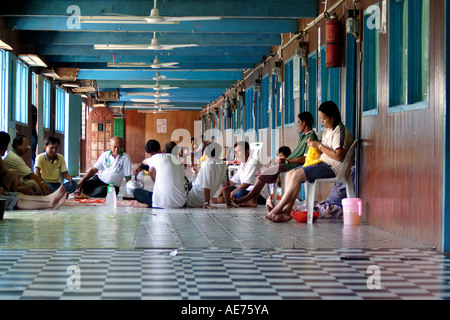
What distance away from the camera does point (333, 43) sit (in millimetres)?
8891

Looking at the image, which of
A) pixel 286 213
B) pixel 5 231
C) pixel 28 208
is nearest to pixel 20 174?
pixel 28 208

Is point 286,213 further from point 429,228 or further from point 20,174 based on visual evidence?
point 20,174

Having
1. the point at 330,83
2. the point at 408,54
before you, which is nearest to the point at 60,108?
the point at 330,83

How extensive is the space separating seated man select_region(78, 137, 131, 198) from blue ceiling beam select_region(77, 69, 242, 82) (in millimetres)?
7381

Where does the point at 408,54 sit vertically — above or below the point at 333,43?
below

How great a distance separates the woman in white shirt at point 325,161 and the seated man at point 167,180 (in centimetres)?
194

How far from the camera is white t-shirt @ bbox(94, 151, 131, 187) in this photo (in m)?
11.2

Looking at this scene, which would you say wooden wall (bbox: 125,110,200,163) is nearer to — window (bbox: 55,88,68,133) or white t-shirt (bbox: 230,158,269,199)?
window (bbox: 55,88,68,133)

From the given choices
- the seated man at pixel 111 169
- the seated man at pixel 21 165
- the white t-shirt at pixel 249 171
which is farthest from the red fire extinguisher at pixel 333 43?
the seated man at pixel 21 165

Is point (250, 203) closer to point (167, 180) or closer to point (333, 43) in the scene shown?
point (167, 180)

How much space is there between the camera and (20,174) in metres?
9.38

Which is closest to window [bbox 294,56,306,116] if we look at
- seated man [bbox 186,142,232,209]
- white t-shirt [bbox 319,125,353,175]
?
seated man [bbox 186,142,232,209]

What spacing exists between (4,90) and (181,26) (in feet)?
10.5

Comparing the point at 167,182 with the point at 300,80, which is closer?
the point at 167,182
